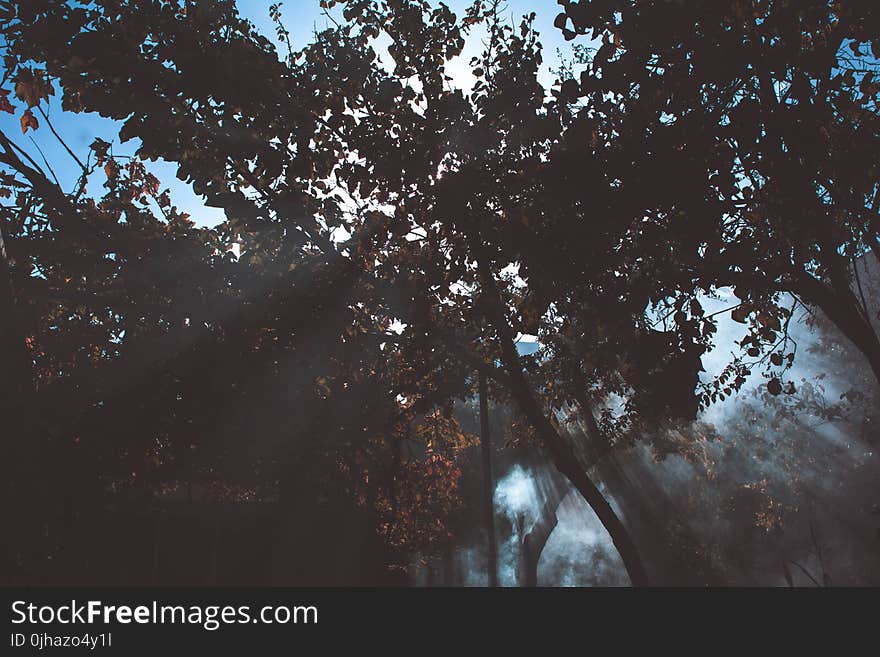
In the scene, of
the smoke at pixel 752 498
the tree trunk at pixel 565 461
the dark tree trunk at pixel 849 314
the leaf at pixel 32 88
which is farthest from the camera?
the smoke at pixel 752 498

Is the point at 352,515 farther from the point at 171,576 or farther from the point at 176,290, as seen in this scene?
the point at 176,290

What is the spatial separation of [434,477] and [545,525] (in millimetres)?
24850

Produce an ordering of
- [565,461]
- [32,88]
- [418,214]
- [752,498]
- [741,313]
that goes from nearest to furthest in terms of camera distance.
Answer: [741,313]
[32,88]
[418,214]
[565,461]
[752,498]

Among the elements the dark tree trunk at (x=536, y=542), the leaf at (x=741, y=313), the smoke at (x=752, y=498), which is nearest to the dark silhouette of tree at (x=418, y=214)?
the leaf at (x=741, y=313)

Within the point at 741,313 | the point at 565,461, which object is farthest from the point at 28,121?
the point at 565,461

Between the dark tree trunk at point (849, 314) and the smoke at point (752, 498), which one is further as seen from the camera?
the smoke at point (752, 498)

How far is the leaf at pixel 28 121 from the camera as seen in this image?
4.97m

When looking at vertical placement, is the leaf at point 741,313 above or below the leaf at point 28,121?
below

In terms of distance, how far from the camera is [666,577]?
1043 inches

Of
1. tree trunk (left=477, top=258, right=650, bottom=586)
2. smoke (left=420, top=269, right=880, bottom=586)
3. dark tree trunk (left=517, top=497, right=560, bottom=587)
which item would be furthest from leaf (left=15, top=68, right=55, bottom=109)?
dark tree trunk (left=517, top=497, right=560, bottom=587)

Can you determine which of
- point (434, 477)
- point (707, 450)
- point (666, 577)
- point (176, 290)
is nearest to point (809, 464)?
point (707, 450)

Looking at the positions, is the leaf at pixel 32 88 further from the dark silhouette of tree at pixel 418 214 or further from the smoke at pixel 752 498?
the smoke at pixel 752 498

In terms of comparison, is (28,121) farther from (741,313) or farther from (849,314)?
(849,314)

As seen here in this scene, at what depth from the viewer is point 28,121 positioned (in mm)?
5020
